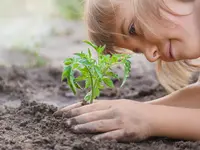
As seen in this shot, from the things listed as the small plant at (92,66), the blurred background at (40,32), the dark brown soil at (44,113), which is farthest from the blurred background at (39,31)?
the small plant at (92,66)

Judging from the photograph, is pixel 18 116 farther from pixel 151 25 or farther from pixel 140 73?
pixel 140 73

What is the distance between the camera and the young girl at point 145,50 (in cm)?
232

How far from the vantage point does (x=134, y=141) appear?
2330mm

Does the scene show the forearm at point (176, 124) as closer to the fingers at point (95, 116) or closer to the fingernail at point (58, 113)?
the fingers at point (95, 116)

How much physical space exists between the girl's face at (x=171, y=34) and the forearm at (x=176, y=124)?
0.42m

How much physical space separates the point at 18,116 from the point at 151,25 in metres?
0.85

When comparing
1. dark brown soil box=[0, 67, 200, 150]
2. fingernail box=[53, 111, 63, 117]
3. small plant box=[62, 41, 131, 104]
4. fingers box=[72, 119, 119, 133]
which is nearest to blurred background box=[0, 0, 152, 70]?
dark brown soil box=[0, 67, 200, 150]

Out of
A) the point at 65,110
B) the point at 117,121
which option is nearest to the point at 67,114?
the point at 65,110

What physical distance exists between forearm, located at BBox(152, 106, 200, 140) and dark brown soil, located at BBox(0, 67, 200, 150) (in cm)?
5

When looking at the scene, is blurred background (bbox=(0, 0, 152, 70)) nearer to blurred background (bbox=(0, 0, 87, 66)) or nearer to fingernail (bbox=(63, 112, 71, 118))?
blurred background (bbox=(0, 0, 87, 66))

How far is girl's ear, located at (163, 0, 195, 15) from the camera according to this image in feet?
8.76

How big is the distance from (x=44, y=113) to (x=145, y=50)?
2.07 ft

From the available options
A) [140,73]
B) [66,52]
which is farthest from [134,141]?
[66,52]

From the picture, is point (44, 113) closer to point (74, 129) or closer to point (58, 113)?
point (58, 113)
